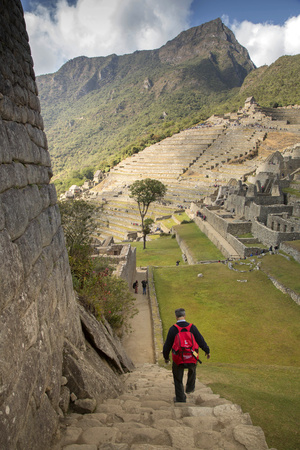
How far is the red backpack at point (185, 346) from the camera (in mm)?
3699

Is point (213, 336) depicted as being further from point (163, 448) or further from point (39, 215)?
point (39, 215)


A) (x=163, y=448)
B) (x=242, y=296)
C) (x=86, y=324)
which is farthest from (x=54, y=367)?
(x=242, y=296)

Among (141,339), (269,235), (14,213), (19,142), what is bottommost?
(141,339)

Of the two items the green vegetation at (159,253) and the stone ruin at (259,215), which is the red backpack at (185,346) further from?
the green vegetation at (159,253)

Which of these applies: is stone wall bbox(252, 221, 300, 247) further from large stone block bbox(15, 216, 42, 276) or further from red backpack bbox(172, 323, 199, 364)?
large stone block bbox(15, 216, 42, 276)

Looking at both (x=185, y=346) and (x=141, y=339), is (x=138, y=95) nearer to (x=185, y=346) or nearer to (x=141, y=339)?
(x=141, y=339)

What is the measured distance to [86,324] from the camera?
15.0 ft

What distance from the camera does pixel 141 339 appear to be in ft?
31.2

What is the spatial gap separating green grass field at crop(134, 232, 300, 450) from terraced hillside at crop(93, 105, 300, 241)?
55.2ft

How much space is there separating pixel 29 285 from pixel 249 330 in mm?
8864

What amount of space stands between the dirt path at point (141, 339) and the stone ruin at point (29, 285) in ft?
15.1

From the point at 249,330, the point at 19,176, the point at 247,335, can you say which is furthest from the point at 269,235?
the point at 19,176

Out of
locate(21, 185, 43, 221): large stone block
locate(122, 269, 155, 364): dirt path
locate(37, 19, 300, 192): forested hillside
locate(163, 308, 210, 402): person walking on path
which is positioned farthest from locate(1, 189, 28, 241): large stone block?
locate(37, 19, 300, 192): forested hillside

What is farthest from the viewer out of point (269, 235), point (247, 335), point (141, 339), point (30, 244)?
point (269, 235)
